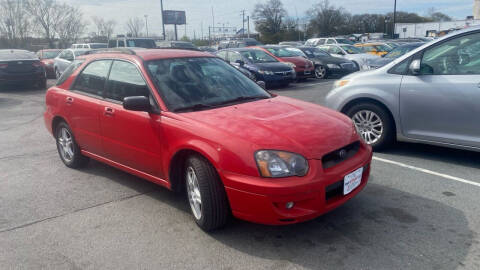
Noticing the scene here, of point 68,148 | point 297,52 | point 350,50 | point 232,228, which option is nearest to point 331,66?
point 297,52

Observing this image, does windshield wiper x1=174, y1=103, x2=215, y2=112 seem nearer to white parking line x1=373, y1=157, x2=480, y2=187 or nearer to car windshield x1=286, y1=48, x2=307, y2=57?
white parking line x1=373, y1=157, x2=480, y2=187

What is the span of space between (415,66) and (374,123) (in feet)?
3.15

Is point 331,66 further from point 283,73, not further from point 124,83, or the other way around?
point 124,83

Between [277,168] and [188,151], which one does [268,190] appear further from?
[188,151]

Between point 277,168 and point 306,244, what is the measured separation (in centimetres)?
72

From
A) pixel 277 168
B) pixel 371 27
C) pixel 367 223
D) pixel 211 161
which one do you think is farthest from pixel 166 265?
pixel 371 27

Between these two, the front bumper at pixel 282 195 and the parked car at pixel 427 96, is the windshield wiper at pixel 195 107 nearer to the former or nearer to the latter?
the front bumper at pixel 282 195

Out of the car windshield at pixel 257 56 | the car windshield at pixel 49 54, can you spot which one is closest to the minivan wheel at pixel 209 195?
the car windshield at pixel 257 56

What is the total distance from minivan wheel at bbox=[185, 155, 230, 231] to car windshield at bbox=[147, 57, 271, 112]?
2.28ft

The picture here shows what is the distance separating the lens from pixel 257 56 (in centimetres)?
1462

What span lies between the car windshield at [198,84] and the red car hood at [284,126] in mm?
217

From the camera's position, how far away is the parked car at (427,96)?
471 cm

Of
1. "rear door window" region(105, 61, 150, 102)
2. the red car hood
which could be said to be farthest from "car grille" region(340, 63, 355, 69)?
"rear door window" region(105, 61, 150, 102)

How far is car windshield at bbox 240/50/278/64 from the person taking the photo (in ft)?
46.8
